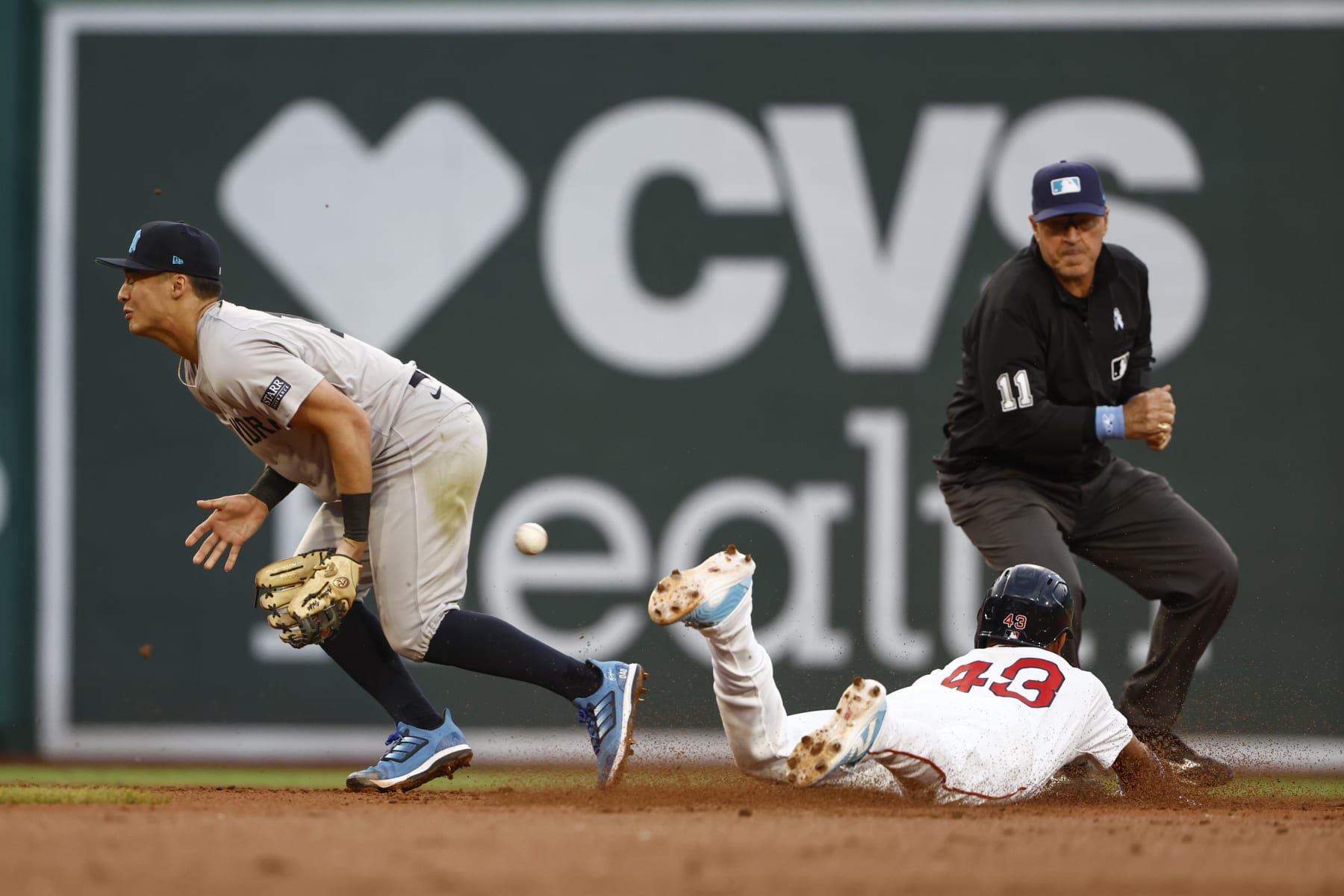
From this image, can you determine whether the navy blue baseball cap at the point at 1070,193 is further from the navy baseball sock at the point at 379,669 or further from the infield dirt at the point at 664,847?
the navy baseball sock at the point at 379,669

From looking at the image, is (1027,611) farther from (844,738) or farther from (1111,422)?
(844,738)

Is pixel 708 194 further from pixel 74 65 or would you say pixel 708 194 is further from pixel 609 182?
pixel 74 65

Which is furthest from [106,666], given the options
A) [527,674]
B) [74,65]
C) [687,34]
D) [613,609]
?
[687,34]

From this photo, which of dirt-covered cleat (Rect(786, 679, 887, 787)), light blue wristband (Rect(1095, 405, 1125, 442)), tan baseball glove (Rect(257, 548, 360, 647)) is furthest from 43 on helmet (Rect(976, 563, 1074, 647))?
tan baseball glove (Rect(257, 548, 360, 647))

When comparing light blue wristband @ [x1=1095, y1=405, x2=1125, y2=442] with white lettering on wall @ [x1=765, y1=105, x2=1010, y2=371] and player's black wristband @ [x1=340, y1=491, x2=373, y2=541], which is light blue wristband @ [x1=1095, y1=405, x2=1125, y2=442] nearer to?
player's black wristband @ [x1=340, y1=491, x2=373, y2=541]

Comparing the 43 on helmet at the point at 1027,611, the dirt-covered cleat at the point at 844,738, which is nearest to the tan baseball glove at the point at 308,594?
the dirt-covered cleat at the point at 844,738

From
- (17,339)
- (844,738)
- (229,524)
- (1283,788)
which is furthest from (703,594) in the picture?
(17,339)
